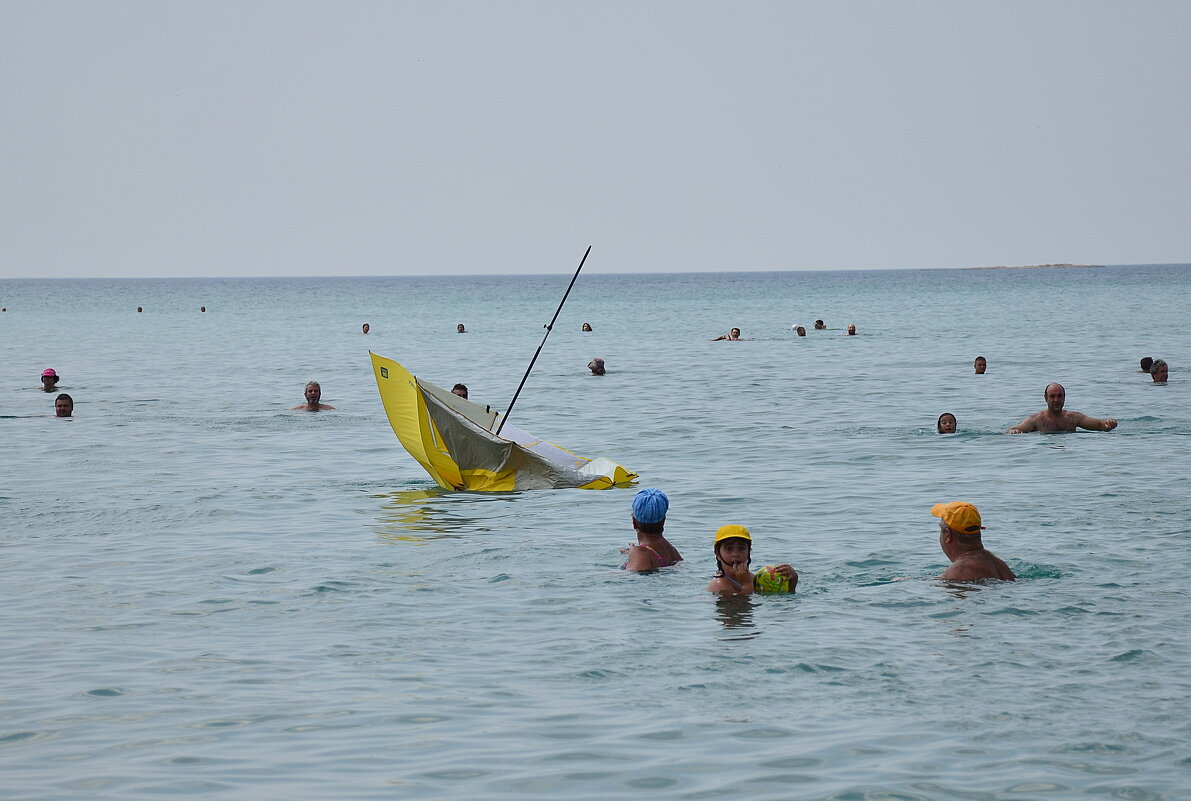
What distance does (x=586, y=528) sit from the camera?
15188mm

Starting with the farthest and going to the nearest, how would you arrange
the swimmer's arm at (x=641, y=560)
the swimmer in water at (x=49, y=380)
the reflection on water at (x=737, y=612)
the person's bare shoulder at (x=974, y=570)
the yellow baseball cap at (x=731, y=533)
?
the swimmer in water at (x=49, y=380), the swimmer's arm at (x=641, y=560), the person's bare shoulder at (x=974, y=570), the yellow baseball cap at (x=731, y=533), the reflection on water at (x=737, y=612)

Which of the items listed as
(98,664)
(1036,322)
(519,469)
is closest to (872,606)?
(98,664)

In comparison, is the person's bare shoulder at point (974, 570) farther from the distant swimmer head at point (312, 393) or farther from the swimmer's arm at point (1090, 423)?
the distant swimmer head at point (312, 393)

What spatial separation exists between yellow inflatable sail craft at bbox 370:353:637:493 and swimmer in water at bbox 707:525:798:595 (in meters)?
6.52

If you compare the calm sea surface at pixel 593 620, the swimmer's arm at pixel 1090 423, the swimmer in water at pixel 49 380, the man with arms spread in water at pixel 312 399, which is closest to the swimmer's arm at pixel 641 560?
the calm sea surface at pixel 593 620

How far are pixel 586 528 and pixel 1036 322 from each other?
2222 inches

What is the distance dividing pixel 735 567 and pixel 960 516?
6.65 feet

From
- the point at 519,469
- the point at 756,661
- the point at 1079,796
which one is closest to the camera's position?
the point at 1079,796

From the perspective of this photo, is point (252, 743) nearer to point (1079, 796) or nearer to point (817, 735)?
point (817, 735)

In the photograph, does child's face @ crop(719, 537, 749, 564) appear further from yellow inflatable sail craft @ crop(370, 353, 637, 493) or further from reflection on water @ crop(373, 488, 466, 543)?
yellow inflatable sail craft @ crop(370, 353, 637, 493)

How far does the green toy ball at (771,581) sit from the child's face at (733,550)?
254 millimetres

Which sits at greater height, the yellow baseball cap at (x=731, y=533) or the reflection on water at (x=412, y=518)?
the yellow baseball cap at (x=731, y=533)

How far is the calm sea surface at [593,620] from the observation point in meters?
7.63

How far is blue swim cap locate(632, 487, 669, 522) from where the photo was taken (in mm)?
12180
